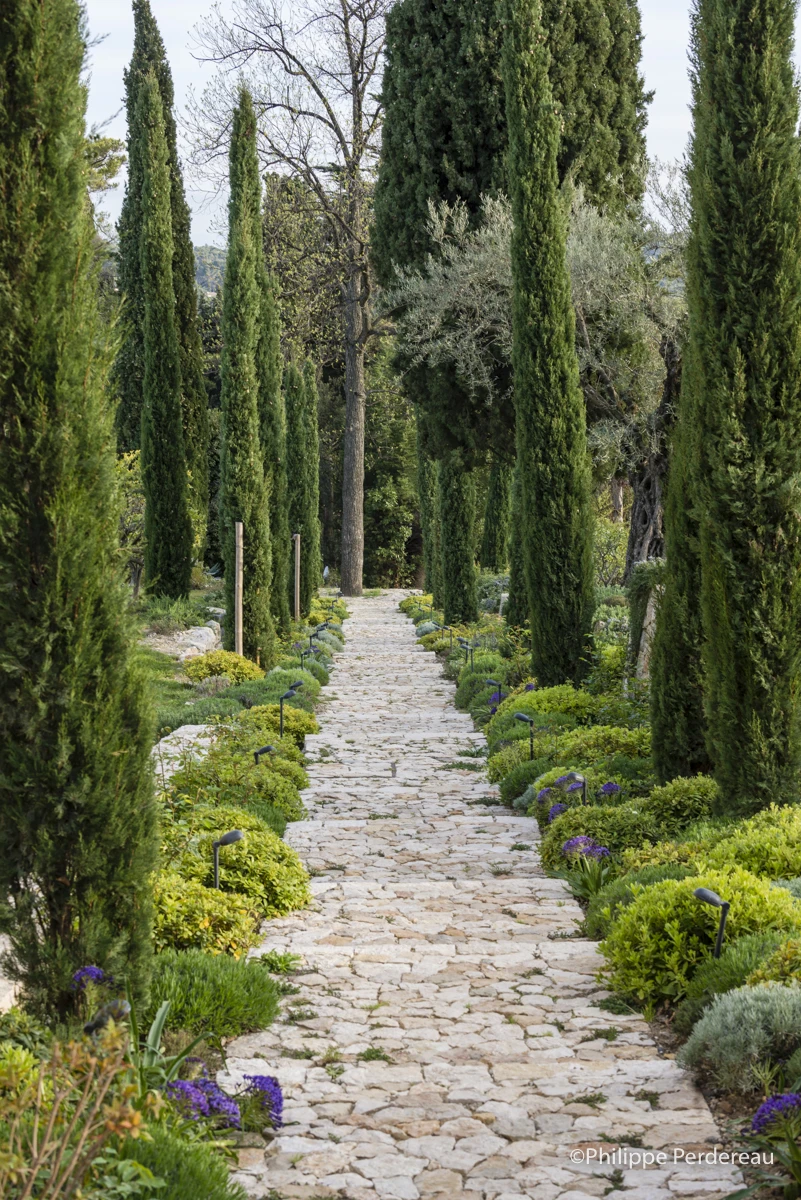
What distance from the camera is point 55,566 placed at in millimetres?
3791

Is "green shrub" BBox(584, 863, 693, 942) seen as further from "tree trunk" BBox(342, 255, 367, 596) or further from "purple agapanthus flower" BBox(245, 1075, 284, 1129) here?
"tree trunk" BBox(342, 255, 367, 596)

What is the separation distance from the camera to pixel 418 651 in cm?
1995

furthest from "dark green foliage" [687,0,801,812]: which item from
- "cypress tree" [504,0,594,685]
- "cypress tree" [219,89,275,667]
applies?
"cypress tree" [219,89,275,667]

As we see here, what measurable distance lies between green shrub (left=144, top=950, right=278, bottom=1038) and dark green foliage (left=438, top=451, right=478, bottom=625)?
50.4 ft

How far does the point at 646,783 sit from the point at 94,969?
17.2ft

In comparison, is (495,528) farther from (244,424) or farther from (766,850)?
(766,850)

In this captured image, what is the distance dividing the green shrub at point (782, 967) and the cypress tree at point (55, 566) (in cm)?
233

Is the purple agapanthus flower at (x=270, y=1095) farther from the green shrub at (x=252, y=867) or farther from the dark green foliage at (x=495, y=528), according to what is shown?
the dark green foliage at (x=495, y=528)

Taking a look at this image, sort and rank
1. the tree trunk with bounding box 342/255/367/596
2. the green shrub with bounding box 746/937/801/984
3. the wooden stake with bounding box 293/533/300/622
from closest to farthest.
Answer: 1. the green shrub with bounding box 746/937/801/984
2. the wooden stake with bounding box 293/533/300/622
3. the tree trunk with bounding box 342/255/367/596

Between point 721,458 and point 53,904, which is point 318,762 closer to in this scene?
point 721,458

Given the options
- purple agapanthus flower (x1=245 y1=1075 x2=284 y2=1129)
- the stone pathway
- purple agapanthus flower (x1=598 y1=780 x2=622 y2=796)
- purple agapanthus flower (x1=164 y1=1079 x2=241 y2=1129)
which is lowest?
the stone pathway

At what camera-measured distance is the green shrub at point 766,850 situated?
17.8ft

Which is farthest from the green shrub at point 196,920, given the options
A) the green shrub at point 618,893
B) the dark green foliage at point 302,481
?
the dark green foliage at point 302,481

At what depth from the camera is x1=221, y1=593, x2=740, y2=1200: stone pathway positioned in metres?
3.50
